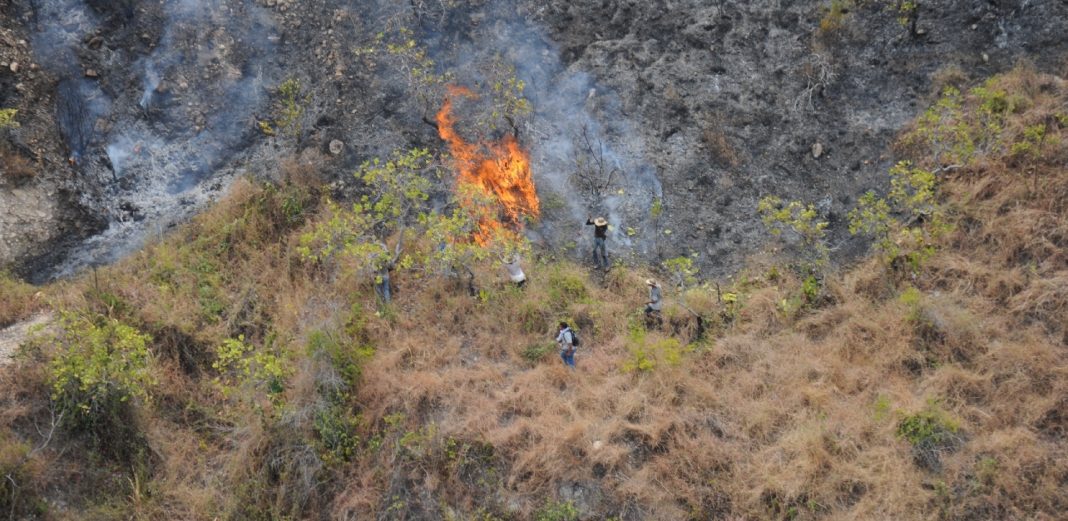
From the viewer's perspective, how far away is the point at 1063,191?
929cm

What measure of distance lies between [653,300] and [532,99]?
14.2 ft

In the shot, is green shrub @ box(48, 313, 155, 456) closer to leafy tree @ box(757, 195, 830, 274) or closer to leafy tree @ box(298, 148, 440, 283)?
leafy tree @ box(298, 148, 440, 283)

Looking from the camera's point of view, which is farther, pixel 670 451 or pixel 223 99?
pixel 223 99

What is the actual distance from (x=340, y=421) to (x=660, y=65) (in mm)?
7565

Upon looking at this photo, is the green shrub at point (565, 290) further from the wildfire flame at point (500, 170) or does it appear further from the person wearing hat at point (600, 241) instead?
the wildfire flame at point (500, 170)

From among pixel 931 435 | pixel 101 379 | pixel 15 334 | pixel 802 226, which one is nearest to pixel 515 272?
pixel 802 226

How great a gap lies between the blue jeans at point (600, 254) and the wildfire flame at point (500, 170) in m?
1.13

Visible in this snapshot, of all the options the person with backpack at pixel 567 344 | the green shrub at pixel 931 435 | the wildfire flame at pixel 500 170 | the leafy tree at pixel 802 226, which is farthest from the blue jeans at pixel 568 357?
the green shrub at pixel 931 435

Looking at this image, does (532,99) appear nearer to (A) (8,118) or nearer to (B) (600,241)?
(B) (600,241)

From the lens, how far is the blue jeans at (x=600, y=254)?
33.8ft

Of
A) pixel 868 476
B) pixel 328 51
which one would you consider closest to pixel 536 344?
pixel 868 476

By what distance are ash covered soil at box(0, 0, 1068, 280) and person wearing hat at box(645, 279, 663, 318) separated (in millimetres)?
1126

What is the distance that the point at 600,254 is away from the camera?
34.1ft

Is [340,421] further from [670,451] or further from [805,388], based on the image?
[805,388]
